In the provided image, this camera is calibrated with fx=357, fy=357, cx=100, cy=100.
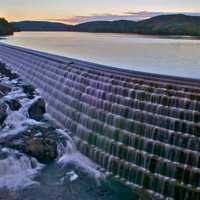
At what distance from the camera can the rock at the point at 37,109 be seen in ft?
62.6

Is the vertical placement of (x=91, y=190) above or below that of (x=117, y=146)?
below

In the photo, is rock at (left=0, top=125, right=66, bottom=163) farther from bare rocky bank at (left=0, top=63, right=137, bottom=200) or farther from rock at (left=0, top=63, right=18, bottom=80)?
rock at (left=0, top=63, right=18, bottom=80)

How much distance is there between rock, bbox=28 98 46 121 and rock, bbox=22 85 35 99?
137 centimetres

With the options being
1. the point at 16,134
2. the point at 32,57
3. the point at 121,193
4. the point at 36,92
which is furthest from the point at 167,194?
the point at 32,57

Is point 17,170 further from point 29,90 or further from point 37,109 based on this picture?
point 29,90

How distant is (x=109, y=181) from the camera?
12789 mm

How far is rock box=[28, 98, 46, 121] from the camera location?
19078 millimetres

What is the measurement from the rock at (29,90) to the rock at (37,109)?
137cm

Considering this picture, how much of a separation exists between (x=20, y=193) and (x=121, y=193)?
342cm

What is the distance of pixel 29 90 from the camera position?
22469mm

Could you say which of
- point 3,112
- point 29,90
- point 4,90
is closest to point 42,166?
point 3,112

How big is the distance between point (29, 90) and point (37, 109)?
314cm

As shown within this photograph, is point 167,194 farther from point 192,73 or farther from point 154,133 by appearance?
point 192,73

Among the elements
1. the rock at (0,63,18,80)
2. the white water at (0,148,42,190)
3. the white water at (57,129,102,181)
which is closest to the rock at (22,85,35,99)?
the rock at (0,63,18,80)
